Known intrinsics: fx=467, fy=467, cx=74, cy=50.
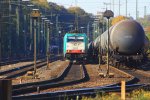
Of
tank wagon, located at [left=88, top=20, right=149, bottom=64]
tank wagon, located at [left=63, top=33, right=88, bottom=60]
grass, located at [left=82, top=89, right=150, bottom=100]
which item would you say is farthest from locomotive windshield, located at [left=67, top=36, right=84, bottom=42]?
grass, located at [left=82, top=89, right=150, bottom=100]

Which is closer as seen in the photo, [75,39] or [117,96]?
[117,96]

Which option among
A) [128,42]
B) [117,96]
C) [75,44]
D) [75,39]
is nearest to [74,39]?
[75,39]

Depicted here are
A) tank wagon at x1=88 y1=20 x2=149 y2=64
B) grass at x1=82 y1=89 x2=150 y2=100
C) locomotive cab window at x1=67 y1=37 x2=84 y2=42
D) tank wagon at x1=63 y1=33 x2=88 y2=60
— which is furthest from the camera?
locomotive cab window at x1=67 y1=37 x2=84 y2=42

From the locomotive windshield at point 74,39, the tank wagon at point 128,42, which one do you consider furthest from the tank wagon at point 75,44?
the tank wagon at point 128,42

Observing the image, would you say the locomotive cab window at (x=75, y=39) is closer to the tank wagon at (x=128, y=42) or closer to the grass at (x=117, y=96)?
the tank wagon at (x=128, y=42)

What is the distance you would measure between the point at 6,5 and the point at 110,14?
56852 mm

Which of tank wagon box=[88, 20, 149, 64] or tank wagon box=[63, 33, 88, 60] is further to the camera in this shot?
tank wagon box=[63, 33, 88, 60]

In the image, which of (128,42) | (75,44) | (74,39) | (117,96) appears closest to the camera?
(117,96)

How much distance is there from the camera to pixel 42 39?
372 feet

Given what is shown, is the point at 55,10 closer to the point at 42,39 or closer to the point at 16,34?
the point at 42,39

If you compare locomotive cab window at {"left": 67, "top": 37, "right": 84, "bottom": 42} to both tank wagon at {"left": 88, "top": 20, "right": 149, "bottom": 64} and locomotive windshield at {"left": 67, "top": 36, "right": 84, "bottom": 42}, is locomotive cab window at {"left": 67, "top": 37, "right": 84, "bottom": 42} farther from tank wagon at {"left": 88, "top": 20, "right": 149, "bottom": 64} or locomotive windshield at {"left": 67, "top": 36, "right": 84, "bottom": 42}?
tank wagon at {"left": 88, "top": 20, "right": 149, "bottom": 64}

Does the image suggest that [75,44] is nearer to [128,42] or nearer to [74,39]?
[74,39]

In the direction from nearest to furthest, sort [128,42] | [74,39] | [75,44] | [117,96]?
[117,96] < [128,42] < [75,44] < [74,39]

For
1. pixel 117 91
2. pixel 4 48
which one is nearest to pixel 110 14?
pixel 117 91
